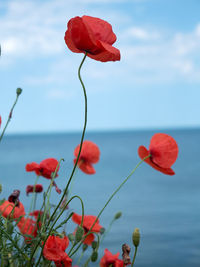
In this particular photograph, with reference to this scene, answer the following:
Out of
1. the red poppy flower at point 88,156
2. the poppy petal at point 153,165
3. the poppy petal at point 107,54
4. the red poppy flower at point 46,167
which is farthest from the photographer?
the red poppy flower at point 88,156

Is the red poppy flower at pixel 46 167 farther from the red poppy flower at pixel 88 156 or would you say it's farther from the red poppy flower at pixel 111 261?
the red poppy flower at pixel 111 261

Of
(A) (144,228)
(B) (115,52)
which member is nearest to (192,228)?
(A) (144,228)

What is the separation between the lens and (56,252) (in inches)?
27.4

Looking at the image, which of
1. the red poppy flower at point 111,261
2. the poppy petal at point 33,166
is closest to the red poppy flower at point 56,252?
the red poppy flower at point 111,261

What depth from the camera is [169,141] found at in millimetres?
839

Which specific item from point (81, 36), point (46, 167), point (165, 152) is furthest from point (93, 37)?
point (46, 167)

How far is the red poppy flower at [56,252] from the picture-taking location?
0.69 metres

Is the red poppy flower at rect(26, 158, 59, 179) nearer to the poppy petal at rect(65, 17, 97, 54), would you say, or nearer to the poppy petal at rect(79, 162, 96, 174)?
the poppy petal at rect(79, 162, 96, 174)

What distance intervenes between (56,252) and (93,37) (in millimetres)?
355

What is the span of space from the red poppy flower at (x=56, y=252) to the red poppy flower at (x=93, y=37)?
0.32m

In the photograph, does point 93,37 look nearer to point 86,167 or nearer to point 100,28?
point 100,28

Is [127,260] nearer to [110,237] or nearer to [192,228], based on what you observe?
[110,237]

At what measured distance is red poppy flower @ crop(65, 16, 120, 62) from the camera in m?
0.63

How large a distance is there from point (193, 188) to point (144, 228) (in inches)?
197
